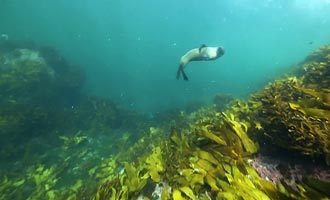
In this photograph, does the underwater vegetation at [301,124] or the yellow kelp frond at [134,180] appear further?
the yellow kelp frond at [134,180]


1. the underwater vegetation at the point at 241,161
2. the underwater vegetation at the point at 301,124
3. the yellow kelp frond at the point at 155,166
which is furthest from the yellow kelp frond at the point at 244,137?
the yellow kelp frond at the point at 155,166

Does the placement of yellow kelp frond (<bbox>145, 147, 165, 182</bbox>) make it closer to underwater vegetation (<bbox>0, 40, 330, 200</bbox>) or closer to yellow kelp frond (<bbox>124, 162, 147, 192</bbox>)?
underwater vegetation (<bbox>0, 40, 330, 200</bbox>)

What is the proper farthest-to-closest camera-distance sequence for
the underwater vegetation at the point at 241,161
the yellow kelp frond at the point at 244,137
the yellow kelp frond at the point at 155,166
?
the yellow kelp frond at the point at 155,166, the yellow kelp frond at the point at 244,137, the underwater vegetation at the point at 241,161

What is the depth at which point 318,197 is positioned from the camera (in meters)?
2.11

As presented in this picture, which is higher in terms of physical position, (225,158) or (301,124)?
(301,124)

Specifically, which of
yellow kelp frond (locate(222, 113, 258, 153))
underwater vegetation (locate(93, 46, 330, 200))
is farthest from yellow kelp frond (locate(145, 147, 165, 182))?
yellow kelp frond (locate(222, 113, 258, 153))

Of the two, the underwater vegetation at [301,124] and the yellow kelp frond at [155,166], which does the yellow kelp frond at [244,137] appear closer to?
the underwater vegetation at [301,124]

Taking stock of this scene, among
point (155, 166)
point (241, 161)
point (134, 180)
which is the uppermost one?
point (155, 166)

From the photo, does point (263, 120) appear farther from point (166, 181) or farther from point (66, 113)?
point (66, 113)

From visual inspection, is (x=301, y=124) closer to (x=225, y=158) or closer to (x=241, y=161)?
(x=241, y=161)

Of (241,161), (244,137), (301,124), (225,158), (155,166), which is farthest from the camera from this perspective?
(155,166)

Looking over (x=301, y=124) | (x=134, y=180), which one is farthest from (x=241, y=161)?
(x=134, y=180)

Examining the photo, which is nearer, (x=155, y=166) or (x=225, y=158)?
(x=225, y=158)

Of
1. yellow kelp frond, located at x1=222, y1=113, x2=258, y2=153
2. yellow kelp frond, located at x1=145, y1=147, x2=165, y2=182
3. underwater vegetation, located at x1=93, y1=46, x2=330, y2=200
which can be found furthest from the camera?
yellow kelp frond, located at x1=145, y1=147, x2=165, y2=182
